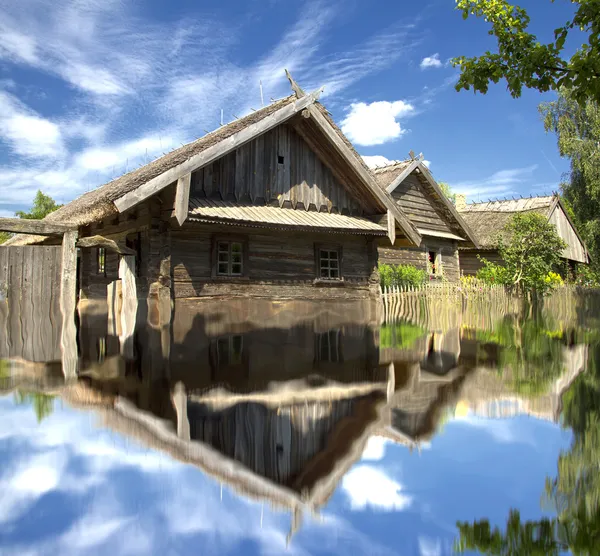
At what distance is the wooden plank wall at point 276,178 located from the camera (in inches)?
483

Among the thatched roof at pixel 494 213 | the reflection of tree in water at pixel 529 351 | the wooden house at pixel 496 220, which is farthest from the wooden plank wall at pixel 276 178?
the thatched roof at pixel 494 213

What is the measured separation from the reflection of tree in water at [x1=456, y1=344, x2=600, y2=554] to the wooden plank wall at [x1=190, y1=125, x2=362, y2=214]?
34.0 feet

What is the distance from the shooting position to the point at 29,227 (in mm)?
8320

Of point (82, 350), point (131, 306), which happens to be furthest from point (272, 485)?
point (131, 306)

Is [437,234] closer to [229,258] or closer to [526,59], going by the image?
[229,258]

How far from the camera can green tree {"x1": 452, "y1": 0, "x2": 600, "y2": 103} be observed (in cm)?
680

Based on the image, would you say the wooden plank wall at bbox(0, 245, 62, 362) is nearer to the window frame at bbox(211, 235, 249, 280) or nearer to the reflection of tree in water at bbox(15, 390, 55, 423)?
the reflection of tree in water at bbox(15, 390, 55, 423)

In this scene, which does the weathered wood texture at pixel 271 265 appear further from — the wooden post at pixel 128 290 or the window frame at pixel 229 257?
the wooden post at pixel 128 290

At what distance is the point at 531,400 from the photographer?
4.18 metres

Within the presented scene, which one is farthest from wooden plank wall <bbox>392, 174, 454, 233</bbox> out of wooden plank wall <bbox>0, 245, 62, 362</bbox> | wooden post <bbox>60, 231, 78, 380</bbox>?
wooden plank wall <bbox>0, 245, 62, 362</bbox>

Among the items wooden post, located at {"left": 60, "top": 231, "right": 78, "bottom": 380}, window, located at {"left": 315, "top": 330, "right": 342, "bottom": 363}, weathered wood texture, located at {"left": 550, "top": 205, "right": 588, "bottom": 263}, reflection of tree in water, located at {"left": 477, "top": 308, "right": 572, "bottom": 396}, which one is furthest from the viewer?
weathered wood texture, located at {"left": 550, "top": 205, "right": 588, "bottom": 263}

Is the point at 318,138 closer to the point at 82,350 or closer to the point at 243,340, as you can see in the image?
the point at 243,340

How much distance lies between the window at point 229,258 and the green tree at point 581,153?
83.8ft

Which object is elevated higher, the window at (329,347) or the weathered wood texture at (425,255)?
the weathered wood texture at (425,255)
